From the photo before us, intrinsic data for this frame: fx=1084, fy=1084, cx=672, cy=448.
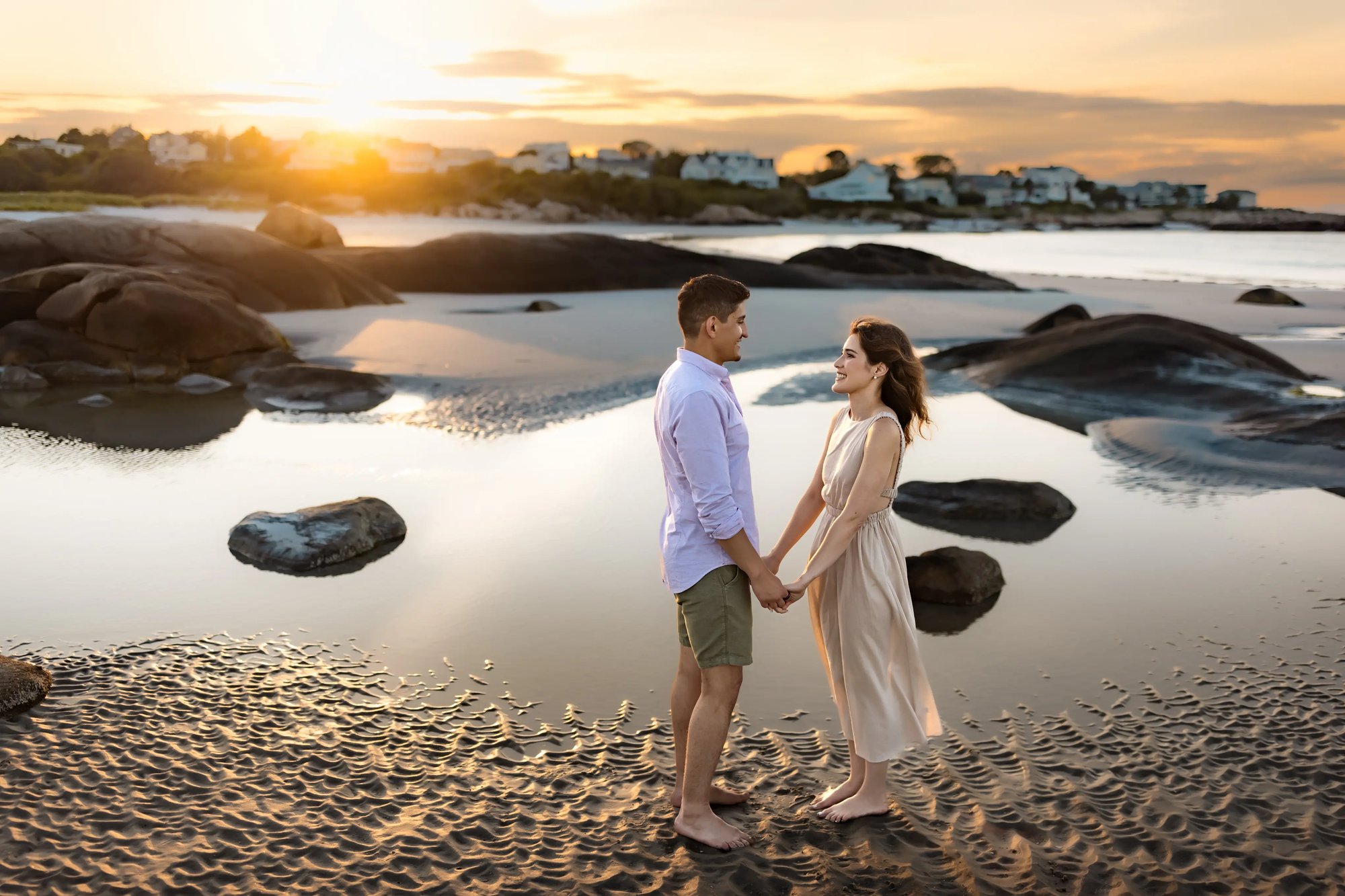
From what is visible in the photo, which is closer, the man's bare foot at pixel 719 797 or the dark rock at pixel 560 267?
the man's bare foot at pixel 719 797

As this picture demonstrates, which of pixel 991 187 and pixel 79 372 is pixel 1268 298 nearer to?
pixel 79 372

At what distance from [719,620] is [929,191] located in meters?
140

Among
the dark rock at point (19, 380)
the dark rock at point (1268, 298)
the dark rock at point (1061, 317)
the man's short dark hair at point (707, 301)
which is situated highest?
the man's short dark hair at point (707, 301)

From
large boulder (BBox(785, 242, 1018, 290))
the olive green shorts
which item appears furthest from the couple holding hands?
large boulder (BBox(785, 242, 1018, 290))

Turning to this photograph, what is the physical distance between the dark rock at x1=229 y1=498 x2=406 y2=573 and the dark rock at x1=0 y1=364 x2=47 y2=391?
7834 mm

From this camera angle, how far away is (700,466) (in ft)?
11.3

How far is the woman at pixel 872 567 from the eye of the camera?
3.74m

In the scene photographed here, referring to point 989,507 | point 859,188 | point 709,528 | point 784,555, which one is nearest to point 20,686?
point 709,528

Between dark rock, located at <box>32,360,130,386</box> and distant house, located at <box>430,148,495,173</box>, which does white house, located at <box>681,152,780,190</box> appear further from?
dark rock, located at <box>32,360,130,386</box>

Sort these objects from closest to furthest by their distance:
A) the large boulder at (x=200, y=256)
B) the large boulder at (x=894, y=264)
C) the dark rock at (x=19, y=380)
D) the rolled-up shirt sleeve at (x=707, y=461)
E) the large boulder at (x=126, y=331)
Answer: the rolled-up shirt sleeve at (x=707, y=461), the dark rock at (x=19, y=380), the large boulder at (x=126, y=331), the large boulder at (x=200, y=256), the large boulder at (x=894, y=264)

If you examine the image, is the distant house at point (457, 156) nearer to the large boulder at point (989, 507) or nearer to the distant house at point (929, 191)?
the distant house at point (929, 191)

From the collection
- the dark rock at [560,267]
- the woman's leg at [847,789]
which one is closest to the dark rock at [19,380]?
the dark rock at [560,267]

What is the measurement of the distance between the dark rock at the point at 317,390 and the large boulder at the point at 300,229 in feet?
50.2

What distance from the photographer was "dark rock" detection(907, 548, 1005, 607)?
6.20 meters
